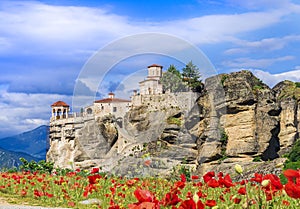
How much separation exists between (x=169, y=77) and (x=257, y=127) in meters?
20.3

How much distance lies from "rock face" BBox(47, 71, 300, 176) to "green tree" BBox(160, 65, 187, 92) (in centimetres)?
201

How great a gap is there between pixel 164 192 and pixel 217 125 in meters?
32.0

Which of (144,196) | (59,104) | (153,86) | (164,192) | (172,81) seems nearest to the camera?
(144,196)

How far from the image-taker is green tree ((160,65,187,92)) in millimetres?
53150

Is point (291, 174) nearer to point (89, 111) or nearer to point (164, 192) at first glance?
point (164, 192)

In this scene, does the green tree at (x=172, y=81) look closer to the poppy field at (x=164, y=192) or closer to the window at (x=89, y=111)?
the window at (x=89, y=111)

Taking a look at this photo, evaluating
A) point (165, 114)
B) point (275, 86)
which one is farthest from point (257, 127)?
point (165, 114)

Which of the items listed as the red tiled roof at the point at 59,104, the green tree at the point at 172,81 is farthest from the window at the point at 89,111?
the red tiled roof at the point at 59,104

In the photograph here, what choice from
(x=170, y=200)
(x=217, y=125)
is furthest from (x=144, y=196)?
(x=217, y=125)

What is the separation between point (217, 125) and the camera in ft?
129

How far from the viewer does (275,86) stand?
43.5 m

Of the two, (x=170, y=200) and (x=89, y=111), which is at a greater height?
(x=89, y=111)

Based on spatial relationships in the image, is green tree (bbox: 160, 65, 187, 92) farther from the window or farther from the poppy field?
the poppy field

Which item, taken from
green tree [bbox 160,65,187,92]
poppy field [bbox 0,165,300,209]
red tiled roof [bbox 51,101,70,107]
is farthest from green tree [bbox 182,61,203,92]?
poppy field [bbox 0,165,300,209]
